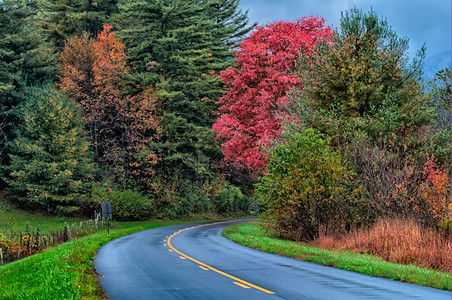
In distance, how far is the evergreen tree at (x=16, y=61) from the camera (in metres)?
49.0

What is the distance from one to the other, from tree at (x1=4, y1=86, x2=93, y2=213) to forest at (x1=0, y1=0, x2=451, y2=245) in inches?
6.4

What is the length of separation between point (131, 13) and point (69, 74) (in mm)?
9671

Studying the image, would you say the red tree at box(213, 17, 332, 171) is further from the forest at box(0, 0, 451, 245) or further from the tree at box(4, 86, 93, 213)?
the tree at box(4, 86, 93, 213)

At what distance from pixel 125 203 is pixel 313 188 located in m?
27.0

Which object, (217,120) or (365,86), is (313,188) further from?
(217,120)

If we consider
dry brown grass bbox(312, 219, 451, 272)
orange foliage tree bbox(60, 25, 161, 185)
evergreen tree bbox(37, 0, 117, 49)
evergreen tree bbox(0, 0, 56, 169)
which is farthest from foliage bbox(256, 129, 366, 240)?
evergreen tree bbox(37, 0, 117, 49)

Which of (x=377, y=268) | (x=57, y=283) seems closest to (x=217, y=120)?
(x=377, y=268)

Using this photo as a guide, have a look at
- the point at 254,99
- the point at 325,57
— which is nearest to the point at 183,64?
the point at 254,99

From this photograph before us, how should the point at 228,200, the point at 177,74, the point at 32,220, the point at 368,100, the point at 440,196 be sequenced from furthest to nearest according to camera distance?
the point at 228,200, the point at 177,74, the point at 32,220, the point at 368,100, the point at 440,196

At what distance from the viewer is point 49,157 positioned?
45.0 metres

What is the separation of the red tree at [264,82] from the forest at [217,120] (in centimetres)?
11

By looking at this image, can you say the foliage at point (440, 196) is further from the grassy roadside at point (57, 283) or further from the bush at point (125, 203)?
the bush at point (125, 203)

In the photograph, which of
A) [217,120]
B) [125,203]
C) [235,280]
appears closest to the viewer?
[235,280]

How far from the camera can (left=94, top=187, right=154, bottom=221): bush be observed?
1823 inches
